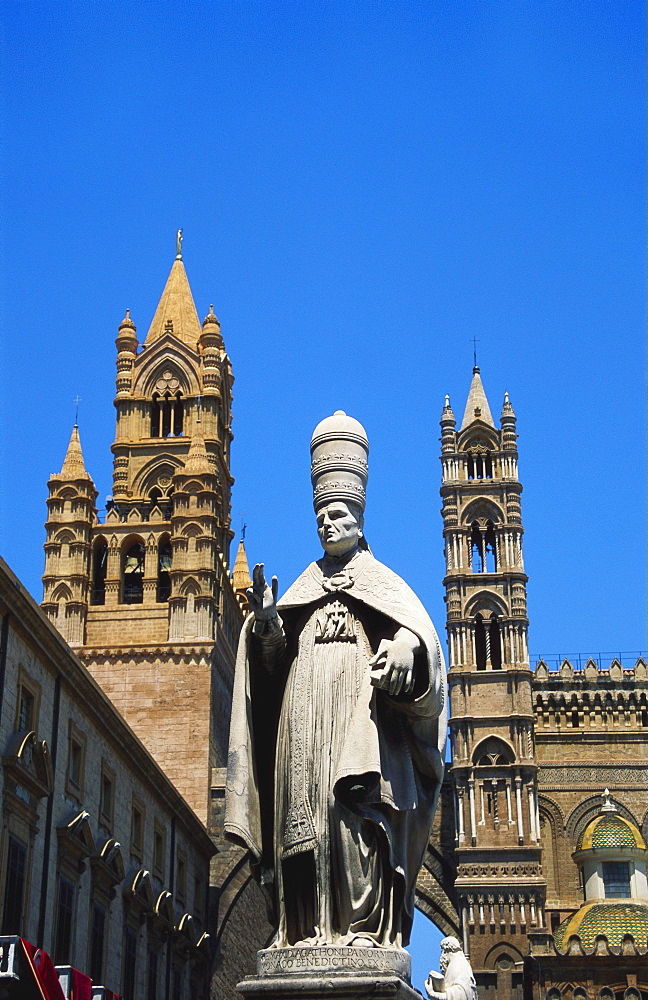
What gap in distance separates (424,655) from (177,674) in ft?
147

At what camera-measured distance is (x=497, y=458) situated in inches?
2296

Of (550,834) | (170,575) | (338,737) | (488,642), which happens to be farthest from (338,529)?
(550,834)

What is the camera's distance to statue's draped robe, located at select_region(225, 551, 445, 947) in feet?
19.6

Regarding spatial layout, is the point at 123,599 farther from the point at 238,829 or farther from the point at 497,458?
the point at 238,829

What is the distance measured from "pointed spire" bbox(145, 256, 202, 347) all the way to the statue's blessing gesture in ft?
174

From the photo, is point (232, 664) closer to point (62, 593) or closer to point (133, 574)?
point (133, 574)

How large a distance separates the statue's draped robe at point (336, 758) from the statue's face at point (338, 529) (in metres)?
0.09

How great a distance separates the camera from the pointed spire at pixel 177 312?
59750 millimetres

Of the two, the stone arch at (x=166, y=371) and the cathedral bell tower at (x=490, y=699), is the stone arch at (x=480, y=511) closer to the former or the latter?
the cathedral bell tower at (x=490, y=699)

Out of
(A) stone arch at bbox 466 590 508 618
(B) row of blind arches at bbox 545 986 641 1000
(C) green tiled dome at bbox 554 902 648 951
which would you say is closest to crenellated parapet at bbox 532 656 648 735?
(A) stone arch at bbox 466 590 508 618

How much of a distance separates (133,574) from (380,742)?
49110mm

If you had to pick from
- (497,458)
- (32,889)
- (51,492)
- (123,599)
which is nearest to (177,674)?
(123,599)

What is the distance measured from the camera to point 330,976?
5.64 m

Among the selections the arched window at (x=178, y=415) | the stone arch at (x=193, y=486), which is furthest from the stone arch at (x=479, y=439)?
the stone arch at (x=193, y=486)
